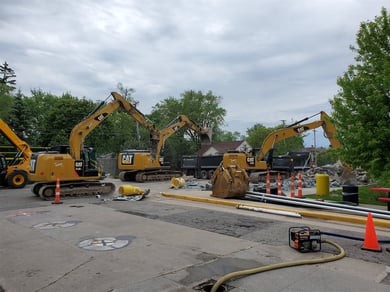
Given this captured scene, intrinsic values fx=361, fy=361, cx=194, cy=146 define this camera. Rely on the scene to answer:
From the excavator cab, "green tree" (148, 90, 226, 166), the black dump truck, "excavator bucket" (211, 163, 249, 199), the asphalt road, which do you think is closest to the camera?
the asphalt road

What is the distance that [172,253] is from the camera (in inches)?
255

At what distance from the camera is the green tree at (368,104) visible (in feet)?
40.4

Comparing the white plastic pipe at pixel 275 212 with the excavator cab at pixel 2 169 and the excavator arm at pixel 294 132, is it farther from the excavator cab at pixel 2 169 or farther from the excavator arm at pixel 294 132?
the excavator cab at pixel 2 169

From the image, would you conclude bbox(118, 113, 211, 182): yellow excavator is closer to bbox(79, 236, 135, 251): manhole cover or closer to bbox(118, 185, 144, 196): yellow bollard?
bbox(118, 185, 144, 196): yellow bollard

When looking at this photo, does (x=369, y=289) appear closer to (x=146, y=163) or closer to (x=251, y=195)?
(x=251, y=195)

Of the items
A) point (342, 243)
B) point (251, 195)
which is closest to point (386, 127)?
point (251, 195)

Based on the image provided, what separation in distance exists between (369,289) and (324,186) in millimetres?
11472

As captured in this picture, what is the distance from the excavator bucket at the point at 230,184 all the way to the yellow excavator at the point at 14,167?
12423 mm

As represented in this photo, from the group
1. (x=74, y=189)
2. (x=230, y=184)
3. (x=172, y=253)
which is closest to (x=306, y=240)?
(x=172, y=253)

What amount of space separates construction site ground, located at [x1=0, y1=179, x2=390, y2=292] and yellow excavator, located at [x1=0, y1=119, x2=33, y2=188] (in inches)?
403

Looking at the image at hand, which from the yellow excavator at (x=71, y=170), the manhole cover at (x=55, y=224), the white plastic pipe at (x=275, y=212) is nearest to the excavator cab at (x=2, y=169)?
the yellow excavator at (x=71, y=170)

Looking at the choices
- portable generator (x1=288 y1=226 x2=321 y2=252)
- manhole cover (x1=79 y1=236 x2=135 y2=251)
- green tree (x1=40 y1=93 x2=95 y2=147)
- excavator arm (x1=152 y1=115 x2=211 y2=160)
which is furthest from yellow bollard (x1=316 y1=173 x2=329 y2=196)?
green tree (x1=40 y1=93 x2=95 y2=147)

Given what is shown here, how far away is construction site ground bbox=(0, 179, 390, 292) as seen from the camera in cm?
500

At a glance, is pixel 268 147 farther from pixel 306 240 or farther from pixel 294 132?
pixel 306 240
